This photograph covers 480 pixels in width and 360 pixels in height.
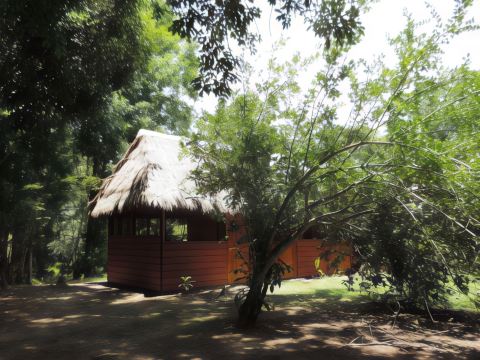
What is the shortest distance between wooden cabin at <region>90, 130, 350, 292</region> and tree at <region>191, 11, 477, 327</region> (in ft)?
9.05

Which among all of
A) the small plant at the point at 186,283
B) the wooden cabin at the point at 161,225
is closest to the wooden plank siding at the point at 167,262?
the wooden cabin at the point at 161,225

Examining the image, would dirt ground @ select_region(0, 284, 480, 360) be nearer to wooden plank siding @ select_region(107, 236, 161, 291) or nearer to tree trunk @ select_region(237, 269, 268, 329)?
tree trunk @ select_region(237, 269, 268, 329)

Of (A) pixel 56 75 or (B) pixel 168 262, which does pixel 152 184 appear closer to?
(B) pixel 168 262

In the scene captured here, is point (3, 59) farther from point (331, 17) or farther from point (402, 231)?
point (402, 231)

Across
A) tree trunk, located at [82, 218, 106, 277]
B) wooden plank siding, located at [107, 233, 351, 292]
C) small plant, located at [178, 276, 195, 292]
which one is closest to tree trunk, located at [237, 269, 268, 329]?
wooden plank siding, located at [107, 233, 351, 292]

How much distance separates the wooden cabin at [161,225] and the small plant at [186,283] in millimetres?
127

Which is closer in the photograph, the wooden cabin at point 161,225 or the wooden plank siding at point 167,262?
the wooden cabin at point 161,225

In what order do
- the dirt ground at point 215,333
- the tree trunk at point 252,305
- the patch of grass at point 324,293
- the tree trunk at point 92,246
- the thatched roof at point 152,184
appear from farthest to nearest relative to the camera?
the tree trunk at point 92,246 → the thatched roof at point 152,184 → the patch of grass at point 324,293 → the tree trunk at point 252,305 → the dirt ground at point 215,333

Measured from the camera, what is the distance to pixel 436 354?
4.48 m

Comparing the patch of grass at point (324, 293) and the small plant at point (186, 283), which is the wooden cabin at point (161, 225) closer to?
the small plant at point (186, 283)

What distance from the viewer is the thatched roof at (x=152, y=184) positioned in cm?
862

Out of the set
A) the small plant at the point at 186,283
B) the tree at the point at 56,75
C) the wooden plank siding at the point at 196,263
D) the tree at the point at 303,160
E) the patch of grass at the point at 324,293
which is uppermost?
the tree at the point at 56,75

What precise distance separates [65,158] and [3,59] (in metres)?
7.94

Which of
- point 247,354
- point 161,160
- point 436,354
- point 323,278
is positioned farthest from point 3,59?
point 323,278
